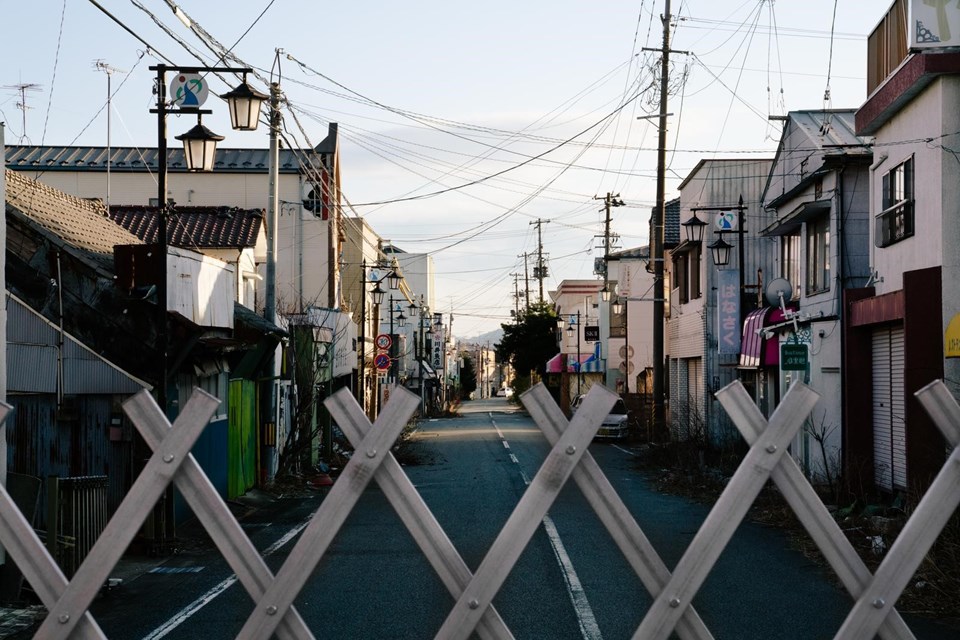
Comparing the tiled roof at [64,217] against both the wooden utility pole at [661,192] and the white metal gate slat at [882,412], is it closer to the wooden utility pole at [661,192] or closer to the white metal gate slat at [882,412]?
the white metal gate slat at [882,412]

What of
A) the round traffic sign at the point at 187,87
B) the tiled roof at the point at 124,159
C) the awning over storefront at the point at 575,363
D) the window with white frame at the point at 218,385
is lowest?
the awning over storefront at the point at 575,363

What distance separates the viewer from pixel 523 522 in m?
3.28

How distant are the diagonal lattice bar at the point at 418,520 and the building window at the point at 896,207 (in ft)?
49.8

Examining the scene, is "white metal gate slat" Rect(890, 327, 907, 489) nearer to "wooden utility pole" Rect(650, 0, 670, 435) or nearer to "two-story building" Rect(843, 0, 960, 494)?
"two-story building" Rect(843, 0, 960, 494)

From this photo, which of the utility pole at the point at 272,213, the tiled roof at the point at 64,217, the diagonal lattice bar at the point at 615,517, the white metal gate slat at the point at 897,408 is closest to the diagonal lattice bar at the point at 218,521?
the diagonal lattice bar at the point at 615,517

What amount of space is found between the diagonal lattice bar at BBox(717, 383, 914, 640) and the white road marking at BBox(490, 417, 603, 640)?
5.96 metres

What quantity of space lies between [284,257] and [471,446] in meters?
14.3

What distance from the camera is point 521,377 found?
9419cm

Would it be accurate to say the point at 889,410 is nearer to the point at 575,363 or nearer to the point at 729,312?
the point at 729,312

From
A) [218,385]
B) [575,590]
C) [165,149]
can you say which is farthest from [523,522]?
[218,385]

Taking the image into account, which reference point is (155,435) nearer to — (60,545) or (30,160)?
(60,545)

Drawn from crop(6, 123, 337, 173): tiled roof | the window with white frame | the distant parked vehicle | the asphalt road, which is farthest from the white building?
crop(6, 123, 337, 173): tiled roof

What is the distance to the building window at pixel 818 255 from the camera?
74.9 ft

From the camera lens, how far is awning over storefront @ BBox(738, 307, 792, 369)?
2756 cm
